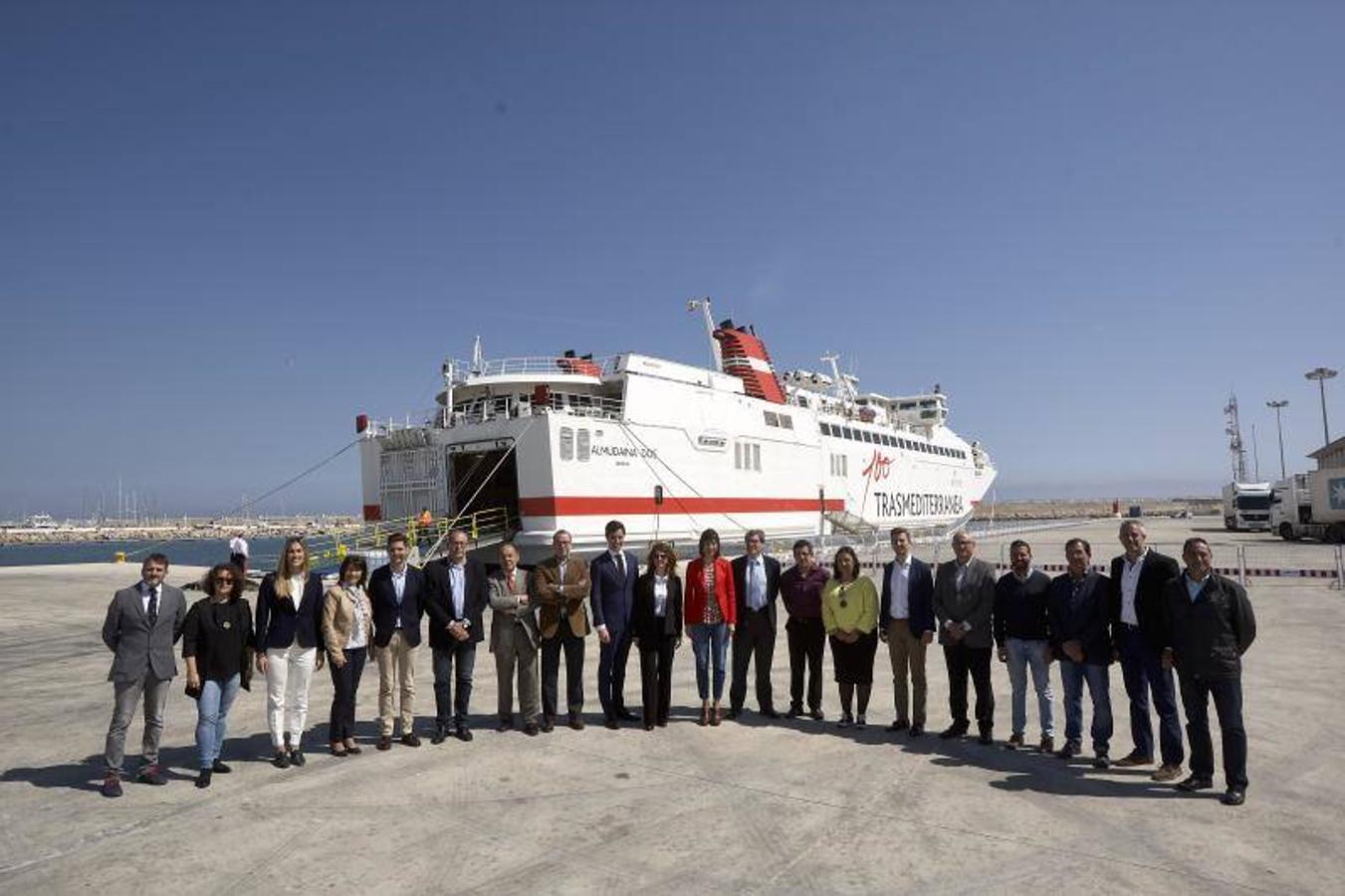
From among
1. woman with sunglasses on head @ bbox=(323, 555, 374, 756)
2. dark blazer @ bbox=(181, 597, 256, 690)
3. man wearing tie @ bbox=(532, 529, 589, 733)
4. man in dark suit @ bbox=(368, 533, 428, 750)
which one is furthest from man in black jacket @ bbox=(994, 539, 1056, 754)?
dark blazer @ bbox=(181, 597, 256, 690)

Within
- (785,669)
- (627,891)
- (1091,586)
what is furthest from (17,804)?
(1091,586)

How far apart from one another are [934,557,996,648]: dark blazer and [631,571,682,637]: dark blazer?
2.53m

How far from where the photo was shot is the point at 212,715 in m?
6.04

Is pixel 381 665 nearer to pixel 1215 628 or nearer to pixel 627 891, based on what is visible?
pixel 627 891

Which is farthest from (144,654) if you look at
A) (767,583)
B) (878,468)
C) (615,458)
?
(878,468)

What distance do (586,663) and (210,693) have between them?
5.44 metres

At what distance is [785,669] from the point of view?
32.9 feet

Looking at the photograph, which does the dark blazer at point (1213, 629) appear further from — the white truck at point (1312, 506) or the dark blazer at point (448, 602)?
the white truck at point (1312, 506)

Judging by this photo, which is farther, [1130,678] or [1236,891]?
[1130,678]

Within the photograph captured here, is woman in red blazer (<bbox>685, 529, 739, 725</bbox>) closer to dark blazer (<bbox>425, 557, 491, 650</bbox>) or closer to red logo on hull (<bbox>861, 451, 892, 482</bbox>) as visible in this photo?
dark blazer (<bbox>425, 557, 491, 650</bbox>)

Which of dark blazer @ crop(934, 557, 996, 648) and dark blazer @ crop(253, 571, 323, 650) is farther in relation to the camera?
dark blazer @ crop(934, 557, 996, 648)

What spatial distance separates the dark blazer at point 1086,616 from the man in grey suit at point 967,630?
1.82ft

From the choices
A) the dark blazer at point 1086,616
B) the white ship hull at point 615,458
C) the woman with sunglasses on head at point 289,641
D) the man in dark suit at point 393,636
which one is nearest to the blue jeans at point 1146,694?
the dark blazer at point 1086,616

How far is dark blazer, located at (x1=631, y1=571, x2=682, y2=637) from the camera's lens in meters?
7.69
